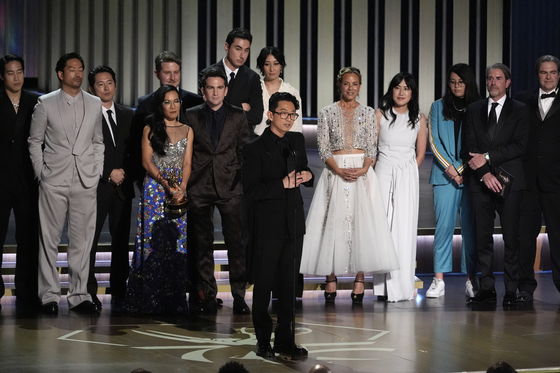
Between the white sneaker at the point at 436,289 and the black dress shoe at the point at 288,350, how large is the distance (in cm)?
204

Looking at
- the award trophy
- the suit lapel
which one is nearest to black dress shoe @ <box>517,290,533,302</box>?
the award trophy

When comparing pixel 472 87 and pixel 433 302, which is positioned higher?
pixel 472 87

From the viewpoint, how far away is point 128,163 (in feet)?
16.9

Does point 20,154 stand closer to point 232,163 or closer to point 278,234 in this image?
point 232,163

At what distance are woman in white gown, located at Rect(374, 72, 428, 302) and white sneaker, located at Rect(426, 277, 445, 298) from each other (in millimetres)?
154

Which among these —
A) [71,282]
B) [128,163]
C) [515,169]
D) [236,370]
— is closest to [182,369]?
[236,370]

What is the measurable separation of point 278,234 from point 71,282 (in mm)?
1833

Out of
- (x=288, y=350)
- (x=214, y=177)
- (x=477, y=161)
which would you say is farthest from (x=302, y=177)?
(x=477, y=161)

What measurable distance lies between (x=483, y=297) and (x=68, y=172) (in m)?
2.82

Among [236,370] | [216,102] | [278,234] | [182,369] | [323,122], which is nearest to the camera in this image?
[236,370]

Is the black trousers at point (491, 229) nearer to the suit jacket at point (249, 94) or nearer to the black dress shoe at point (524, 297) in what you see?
the black dress shoe at point (524, 297)

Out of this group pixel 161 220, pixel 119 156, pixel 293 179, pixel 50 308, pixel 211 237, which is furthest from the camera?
pixel 119 156

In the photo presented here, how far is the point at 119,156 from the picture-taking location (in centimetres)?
510

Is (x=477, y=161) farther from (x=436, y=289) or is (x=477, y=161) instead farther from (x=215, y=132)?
(x=215, y=132)
